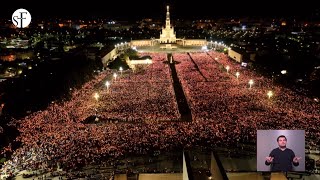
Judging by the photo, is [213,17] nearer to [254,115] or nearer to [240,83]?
[240,83]

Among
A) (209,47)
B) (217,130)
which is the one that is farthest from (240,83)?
(209,47)
